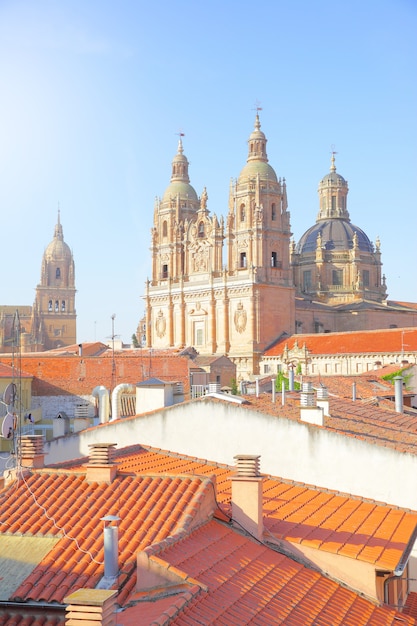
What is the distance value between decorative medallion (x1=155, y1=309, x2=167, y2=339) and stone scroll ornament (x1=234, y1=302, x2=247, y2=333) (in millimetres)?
9691

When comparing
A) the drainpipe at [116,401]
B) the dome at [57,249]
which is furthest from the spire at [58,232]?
the drainpipe at [116,401]

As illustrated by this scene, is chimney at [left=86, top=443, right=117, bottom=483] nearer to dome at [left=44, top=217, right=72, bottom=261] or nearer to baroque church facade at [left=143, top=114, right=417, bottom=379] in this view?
baroque church facade at [left=143, top=114, right=417, bottom=379]

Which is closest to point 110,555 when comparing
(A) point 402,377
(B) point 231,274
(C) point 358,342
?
(A) point 402,377

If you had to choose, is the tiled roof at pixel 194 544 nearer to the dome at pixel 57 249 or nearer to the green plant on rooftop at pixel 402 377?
the green plant on rooftop at pixel 402 377

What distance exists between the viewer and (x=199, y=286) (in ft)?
260

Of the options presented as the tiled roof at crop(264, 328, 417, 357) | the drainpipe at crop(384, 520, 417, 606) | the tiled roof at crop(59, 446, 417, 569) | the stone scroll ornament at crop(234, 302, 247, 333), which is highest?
the stone scroll ornament at crop(234, 302, 247, 333)

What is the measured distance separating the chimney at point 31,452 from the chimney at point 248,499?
3.74 m

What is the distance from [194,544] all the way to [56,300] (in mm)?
158929

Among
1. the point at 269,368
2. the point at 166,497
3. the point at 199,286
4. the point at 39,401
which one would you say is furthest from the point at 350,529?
the point at 199,286

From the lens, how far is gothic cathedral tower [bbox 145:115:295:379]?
7438cm

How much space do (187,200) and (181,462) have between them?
71286 millimetres

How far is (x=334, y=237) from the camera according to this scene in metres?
93.8

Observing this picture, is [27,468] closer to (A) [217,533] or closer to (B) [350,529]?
(A) [217,533]

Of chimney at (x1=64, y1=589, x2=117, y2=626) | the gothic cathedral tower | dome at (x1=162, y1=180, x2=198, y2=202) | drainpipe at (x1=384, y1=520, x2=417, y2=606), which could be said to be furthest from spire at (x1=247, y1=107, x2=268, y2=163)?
chimney at (x1=64, y1=589, x2=117, y2=626)
